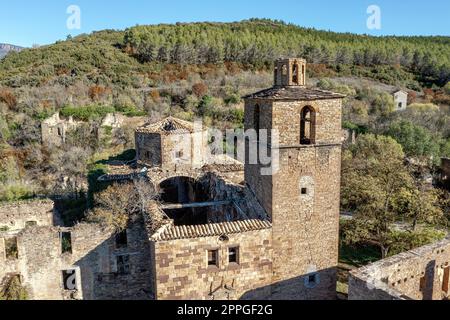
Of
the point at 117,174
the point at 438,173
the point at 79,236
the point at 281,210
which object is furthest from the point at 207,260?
the point at 438,173

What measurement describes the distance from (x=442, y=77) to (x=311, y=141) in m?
65.3

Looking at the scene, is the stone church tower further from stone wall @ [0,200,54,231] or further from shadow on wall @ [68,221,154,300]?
stone wall @ [0,200,54,231]

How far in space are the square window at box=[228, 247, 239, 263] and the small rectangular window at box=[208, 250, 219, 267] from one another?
46 cm

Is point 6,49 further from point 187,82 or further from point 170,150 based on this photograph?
point 170,150

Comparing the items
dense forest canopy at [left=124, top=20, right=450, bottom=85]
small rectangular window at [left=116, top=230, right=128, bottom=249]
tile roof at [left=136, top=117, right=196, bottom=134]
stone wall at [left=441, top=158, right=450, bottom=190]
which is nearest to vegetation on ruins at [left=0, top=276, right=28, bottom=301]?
small rectangular window at [left=116, top=230, right=128, bottom=249]

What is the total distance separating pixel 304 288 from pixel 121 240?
7.84 metres

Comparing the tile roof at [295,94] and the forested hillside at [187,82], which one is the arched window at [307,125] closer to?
the tile roof at [295,94]

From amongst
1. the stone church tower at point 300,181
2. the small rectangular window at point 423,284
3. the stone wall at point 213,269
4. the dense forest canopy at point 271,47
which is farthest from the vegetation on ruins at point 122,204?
the dense forest canopy at point 271,47

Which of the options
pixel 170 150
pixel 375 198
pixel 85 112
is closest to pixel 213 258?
pixel 375 198

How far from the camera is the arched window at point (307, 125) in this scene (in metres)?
14.0

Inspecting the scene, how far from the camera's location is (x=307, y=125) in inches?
626

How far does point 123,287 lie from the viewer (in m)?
17.2

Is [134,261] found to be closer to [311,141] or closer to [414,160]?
[311,141]

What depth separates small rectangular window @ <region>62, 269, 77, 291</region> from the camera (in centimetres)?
1692
